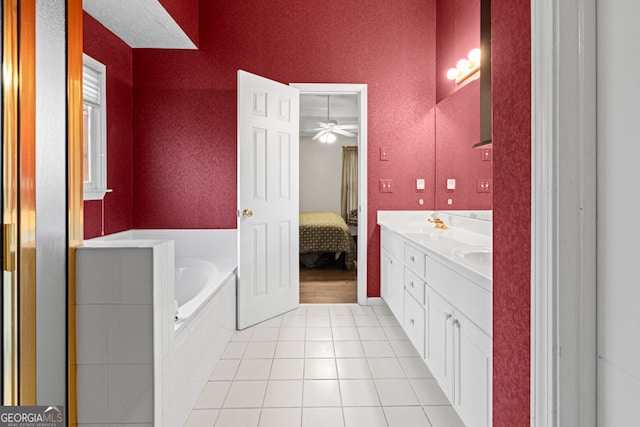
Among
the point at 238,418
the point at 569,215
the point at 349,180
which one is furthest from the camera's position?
the point at 349,180

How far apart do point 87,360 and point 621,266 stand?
163cm

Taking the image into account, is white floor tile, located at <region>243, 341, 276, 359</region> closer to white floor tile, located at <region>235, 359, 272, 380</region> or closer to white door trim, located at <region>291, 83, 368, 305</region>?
white floor tile, located at <region>235, 359, 272, 380</region>

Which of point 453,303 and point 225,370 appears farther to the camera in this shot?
point 225,370

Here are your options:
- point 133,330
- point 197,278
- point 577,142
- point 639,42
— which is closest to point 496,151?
point 577,142

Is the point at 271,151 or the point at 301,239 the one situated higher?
the point at 271,151

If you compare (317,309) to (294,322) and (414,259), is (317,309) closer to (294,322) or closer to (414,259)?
(294,322)

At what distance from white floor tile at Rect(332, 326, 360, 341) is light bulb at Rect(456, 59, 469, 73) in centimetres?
221

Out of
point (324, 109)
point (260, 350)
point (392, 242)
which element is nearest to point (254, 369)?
point (260, 350)

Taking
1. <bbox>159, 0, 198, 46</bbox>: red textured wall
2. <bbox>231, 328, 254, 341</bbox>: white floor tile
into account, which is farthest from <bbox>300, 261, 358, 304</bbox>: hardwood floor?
<bbox>159, 0, 198, 46</bbox>: red textured wall

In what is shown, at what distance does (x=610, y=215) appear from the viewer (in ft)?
2.19

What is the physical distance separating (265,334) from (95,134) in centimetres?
203

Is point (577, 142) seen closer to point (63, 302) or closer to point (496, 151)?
point (496, 151)

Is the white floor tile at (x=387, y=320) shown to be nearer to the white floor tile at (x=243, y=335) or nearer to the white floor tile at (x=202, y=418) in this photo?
the white floor tile at (x=243, y=335)

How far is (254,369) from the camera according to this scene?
93.0 inches
